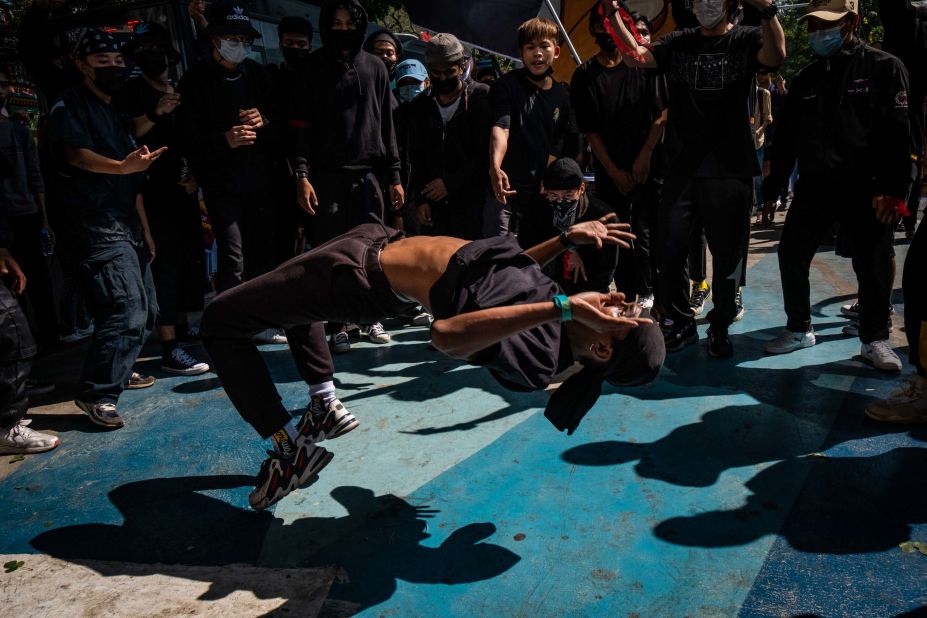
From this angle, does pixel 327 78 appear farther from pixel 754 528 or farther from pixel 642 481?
pixel 754 528

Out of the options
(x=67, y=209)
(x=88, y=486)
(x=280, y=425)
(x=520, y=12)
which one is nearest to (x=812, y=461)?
(x=280, y=425)

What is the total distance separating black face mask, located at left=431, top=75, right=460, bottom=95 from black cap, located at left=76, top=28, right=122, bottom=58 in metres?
2.28

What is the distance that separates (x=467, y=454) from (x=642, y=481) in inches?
34.9

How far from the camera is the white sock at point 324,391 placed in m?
3.46

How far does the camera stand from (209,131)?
4988mm

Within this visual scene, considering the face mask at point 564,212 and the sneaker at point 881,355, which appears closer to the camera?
the sneaker at point 881,355

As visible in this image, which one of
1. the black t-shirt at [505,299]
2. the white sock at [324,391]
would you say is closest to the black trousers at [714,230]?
the black t-shirt at [505,299]

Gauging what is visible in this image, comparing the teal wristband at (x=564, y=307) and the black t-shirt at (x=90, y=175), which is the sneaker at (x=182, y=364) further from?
the teal wristband at (x=564, y=307)

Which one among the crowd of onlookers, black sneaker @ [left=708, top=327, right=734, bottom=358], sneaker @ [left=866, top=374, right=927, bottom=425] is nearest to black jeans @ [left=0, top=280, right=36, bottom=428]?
the crowd of onlookers

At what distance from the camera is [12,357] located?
368 cm

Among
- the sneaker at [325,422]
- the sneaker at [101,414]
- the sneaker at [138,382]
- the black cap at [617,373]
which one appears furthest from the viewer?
the sneaker at [138,382]

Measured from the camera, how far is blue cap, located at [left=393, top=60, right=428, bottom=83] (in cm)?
666

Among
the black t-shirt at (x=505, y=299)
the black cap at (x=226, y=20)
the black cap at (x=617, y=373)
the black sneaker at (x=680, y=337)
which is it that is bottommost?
the black sneaker at (x=680, y=337)

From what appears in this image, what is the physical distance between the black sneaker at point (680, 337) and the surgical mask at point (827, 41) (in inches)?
A: 77.8
